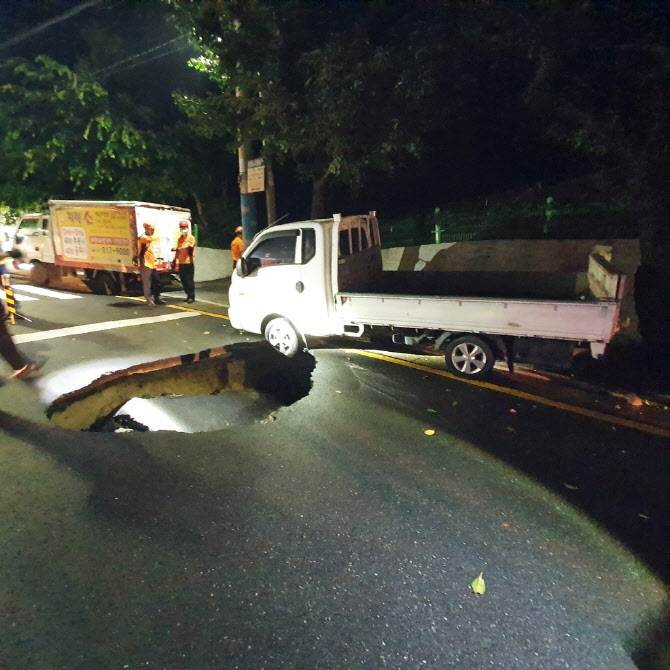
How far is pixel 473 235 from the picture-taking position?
470 inches

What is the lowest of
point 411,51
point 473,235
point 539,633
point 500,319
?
point 539,633

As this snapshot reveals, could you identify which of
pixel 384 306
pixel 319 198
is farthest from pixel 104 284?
pixel 384 306

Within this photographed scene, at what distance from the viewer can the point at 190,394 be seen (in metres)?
5.96

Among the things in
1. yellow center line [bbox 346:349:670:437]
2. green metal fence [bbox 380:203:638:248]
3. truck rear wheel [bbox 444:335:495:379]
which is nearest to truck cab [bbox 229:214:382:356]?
yellow center line [bbox 346:349:670:437]

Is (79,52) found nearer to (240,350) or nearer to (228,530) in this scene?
(240,350)

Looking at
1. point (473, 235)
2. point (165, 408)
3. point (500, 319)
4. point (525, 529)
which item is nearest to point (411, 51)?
point (473, 235)

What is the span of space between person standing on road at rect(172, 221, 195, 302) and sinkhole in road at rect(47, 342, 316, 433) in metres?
4.32

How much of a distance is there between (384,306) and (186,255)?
6.45 metres

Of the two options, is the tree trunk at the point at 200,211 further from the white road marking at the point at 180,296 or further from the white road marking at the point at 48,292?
the white road marking at the point at 48,292

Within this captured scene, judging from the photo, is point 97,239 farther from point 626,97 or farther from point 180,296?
point 626,97

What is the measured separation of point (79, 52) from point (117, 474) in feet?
64.3

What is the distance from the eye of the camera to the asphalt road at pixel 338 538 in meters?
2.40

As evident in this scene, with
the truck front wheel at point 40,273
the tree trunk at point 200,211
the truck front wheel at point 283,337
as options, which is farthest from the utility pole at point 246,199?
the truck front wheel at point 40,273

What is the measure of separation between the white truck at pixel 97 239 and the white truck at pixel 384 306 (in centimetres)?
678
